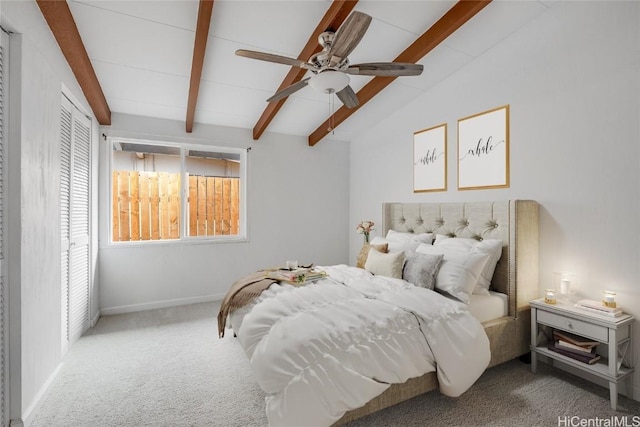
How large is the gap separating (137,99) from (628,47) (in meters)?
4.25

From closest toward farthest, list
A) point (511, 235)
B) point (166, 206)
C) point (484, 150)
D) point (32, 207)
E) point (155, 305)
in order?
point (32, 207), point (511, 235), point (484, 150), point (155, 305), point (166, 206)

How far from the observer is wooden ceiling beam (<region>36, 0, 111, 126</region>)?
1938 mm

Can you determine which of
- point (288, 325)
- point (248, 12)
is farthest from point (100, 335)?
point (248, 12)

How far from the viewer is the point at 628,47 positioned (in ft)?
6.63

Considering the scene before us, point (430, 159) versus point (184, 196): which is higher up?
point (430, 159)

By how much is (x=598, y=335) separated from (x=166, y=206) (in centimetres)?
437

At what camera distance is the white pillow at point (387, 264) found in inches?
104

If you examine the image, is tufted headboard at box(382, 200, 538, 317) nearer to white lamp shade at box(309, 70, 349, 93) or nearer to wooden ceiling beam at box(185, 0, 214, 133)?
white lamp shade at box(309, 70, 349, 93)

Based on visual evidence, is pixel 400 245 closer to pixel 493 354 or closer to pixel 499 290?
pixel 499 290

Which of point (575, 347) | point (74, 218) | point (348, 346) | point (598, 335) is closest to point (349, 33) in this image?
point (348, 346)

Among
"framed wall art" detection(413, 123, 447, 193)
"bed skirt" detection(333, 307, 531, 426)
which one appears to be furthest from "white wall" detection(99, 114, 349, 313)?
"bed skirt" detection(333, 307, 531, 426)

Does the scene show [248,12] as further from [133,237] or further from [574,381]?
[574,381]

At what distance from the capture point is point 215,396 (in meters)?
2.05

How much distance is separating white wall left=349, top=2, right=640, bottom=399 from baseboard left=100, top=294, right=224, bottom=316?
11.2ft
